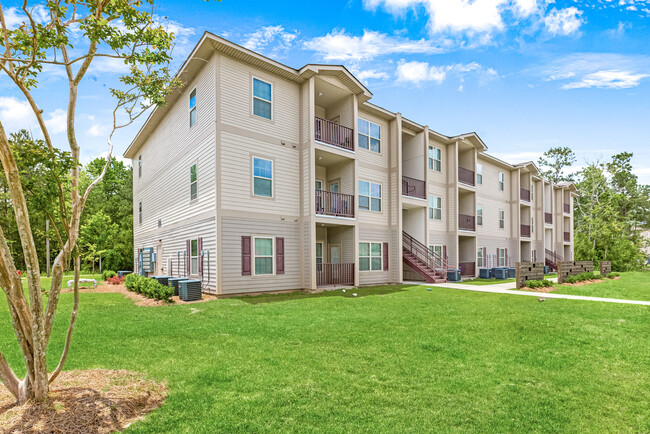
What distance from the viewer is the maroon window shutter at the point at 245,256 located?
13.7 meters

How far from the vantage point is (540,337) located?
7.19 m

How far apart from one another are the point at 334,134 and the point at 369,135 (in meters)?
3.00

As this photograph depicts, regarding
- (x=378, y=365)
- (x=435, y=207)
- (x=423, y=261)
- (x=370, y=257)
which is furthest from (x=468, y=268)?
(x=378, y=365)

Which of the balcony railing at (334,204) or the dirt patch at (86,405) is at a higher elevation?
the balcony railing at (334,204)

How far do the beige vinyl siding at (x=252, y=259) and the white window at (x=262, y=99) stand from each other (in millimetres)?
4662

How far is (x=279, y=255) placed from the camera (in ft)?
48.2

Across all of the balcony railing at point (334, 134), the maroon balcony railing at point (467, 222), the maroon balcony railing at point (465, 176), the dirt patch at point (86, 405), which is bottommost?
the dirt patch at point (86, 405)

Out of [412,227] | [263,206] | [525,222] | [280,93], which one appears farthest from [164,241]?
[525,222]

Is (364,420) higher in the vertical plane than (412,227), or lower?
lower

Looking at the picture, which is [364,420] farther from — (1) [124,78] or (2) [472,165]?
(2) [472,165]

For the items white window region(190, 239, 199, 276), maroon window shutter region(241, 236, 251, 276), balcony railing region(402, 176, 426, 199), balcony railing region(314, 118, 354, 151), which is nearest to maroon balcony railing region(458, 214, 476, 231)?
balcony railing region(402, 176, 426, 199)

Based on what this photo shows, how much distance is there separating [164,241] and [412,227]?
583 inches

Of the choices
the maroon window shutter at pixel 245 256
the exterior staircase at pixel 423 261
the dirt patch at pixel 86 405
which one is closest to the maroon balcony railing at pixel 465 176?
the exterior staircase at pixel 423 261

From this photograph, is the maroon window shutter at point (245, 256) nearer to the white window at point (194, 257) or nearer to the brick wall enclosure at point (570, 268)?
the white window at point (194, 257)
